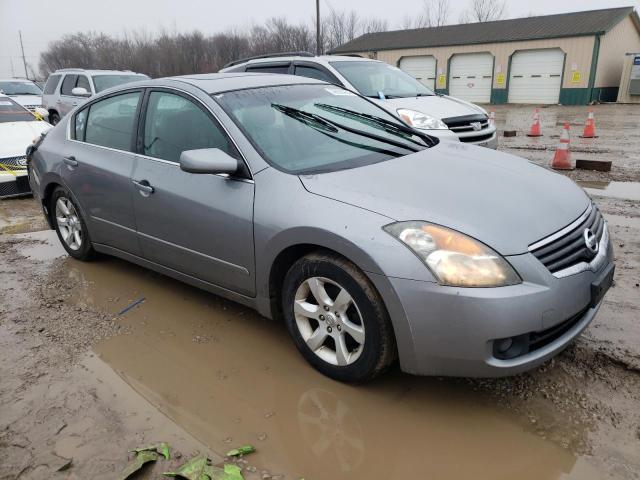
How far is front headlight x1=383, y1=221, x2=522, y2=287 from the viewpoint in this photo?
230 cm

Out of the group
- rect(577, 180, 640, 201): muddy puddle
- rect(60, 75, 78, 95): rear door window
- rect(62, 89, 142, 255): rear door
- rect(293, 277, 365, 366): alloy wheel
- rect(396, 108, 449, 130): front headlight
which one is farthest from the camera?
rect(60, 75, 78, 95): rear door window

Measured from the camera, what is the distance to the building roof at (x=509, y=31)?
26.4m

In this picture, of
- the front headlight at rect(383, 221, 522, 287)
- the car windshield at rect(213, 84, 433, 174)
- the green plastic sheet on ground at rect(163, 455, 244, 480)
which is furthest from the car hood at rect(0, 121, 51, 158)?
the front headlight at rect(383, 221, 522, 287)

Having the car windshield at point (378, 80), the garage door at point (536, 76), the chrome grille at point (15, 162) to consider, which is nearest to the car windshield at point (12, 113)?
the chrome grille at point (15, 162)

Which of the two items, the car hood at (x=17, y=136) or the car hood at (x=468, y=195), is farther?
the car hood at (x=17, y=136)

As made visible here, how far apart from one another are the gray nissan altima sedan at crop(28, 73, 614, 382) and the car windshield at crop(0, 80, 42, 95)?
14764mm

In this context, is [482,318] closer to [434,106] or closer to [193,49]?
[434,106]

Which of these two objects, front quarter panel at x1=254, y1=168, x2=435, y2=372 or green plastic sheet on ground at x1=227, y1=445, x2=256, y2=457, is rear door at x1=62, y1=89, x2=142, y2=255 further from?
green plastic sheet on ground at x1=227, y1=445, x2=256, y2=457

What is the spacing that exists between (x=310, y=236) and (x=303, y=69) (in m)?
5.91

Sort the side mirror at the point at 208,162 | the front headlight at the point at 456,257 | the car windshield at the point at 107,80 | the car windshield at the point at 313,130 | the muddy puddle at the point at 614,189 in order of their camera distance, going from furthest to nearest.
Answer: the car windshield at the point at 107,80, the muddy puddle at the point at 614,189, the car windshield at the point at 313,130, the side mirror at the point at 208,162, the front headlight at the point at 456,257

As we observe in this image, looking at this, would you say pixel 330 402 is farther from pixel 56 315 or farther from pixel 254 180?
pixel 56 315

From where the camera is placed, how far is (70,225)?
4.77m

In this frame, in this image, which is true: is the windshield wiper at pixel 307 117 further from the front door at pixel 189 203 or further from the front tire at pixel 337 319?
the front tire at pixel 337 319

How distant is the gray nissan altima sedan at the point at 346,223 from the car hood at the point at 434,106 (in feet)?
10.4
